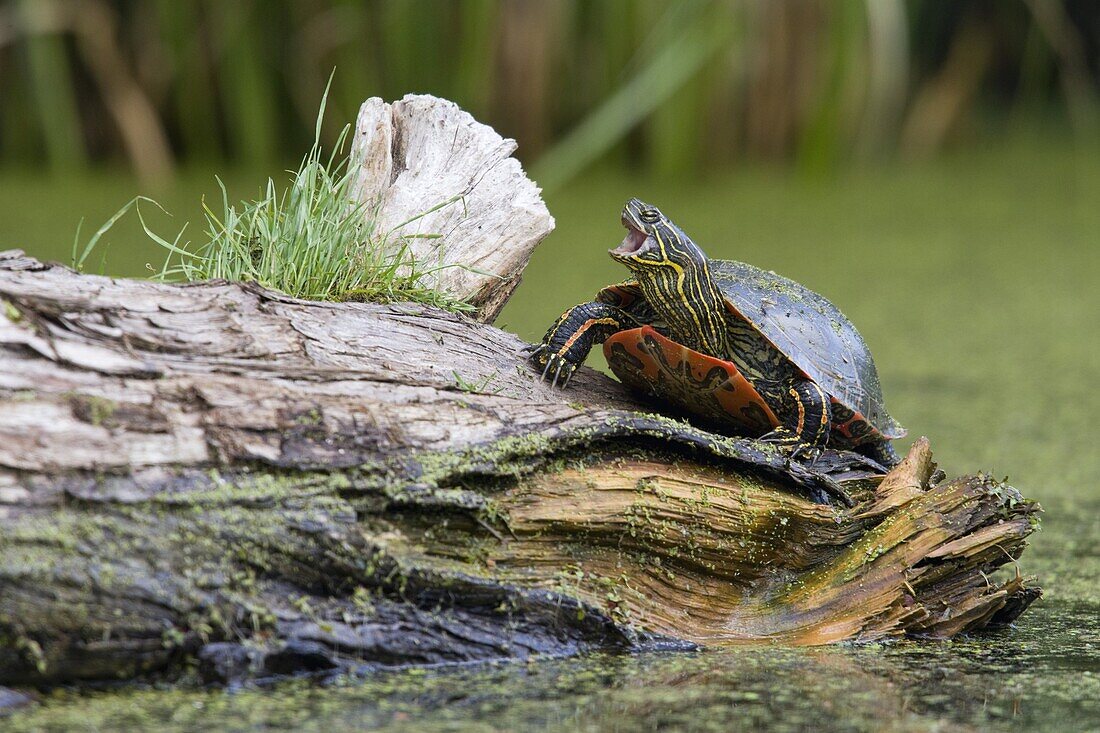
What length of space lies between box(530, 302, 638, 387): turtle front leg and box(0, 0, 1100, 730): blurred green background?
150cm

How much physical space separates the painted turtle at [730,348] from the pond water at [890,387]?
42 centimetres

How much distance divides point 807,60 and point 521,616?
11.6 ft

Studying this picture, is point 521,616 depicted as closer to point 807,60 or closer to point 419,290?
point 419,290

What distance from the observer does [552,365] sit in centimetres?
193

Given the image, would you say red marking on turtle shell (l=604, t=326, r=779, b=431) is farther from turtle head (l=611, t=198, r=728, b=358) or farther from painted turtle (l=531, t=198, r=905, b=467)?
turtle head (l=611, t=198, r=728, b=358)

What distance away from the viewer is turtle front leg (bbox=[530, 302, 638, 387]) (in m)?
1.93

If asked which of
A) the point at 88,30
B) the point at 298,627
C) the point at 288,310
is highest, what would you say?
the point at 88,30

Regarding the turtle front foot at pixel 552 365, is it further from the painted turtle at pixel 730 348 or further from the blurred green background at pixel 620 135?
the blurred green background at pixel 620 135

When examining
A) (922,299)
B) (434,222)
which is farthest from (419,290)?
(922,299)

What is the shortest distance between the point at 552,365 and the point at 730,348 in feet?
1.05

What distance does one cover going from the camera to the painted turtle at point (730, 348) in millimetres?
1918

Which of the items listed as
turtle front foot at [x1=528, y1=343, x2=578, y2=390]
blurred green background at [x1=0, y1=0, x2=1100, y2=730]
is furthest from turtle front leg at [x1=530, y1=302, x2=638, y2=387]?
blurred green background at [x1=0, y1=0, x2=1100, y2=730]

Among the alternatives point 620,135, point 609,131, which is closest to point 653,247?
point 609,131

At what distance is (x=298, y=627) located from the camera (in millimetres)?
1421
